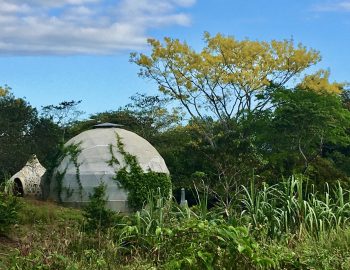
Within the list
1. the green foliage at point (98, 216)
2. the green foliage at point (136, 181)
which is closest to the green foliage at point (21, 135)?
the green foliage at point (136, 181)

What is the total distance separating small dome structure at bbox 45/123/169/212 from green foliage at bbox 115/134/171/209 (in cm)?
19

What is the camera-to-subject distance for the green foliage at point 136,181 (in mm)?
23503

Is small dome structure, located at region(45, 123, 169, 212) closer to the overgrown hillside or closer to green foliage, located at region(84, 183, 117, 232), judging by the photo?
green foliage, located at region(84, 183, 117, 232)

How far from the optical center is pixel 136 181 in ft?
77.8

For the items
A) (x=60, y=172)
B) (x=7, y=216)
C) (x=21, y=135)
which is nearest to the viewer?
(x=7, y=216)

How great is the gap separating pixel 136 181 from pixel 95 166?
1.69 m

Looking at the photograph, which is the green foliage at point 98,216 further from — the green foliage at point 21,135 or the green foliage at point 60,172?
the green foliage at point 21,135

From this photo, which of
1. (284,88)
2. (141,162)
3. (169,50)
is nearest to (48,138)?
(141,162)

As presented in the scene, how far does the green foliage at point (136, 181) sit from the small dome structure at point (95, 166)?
0.19 meters

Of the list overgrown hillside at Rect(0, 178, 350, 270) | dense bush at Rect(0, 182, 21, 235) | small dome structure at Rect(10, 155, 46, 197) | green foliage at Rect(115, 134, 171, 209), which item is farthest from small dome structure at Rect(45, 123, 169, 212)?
overgrown hillside at Rect(0, 178, 350, 270)

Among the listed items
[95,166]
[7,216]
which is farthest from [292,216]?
[95,166]

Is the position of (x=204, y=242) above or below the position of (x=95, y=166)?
below

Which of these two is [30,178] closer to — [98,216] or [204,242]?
[98,216]

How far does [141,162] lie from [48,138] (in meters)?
6.03
